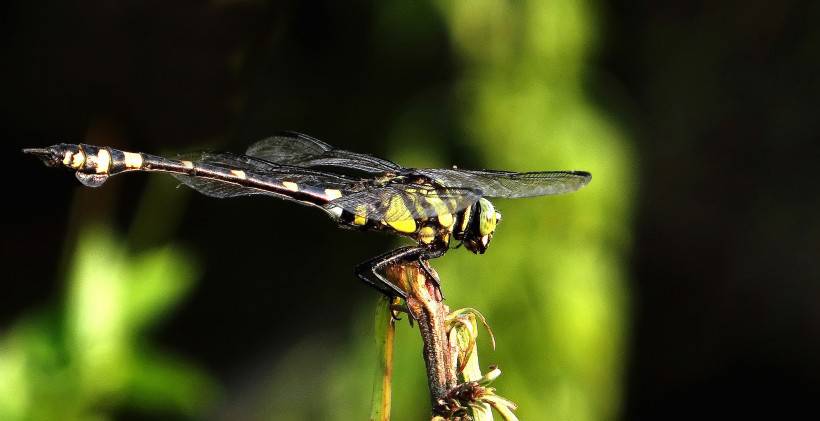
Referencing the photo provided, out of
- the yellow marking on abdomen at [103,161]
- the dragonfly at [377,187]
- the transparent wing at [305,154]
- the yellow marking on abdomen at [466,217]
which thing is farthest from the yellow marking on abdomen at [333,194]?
the yellow marking on abdomen at [103,161]

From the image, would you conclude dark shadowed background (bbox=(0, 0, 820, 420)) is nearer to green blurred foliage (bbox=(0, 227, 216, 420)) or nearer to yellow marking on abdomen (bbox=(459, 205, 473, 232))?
green blurred foliage (bbox=(0, 227, 216, 420))

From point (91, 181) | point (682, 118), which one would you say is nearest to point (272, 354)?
point (682, 118)

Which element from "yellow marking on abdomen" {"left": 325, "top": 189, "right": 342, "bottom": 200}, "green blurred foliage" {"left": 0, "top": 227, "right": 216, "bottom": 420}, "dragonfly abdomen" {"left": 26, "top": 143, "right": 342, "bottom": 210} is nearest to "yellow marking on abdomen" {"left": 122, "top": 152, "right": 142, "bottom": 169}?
"dragonfly abdomen" {"left": 26, "top": 143, "right": 342, "bottom": 210}

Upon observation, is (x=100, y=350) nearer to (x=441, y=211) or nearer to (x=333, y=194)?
(x=333, y=194)

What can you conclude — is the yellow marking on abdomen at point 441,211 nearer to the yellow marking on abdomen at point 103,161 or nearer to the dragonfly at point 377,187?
the dragonfly at point 377,187

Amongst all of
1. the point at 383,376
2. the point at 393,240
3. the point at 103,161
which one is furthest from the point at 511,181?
the point at 393,240

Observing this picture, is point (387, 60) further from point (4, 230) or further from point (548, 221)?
point (4, 230)
